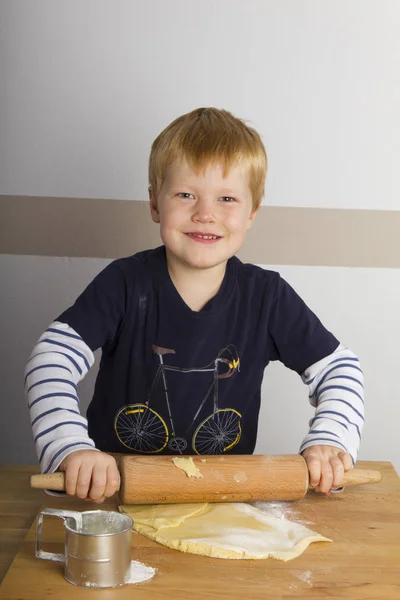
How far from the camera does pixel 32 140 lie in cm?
201

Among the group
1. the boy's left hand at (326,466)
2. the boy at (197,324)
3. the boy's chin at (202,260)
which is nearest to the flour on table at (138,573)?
the boy's left hand at (326,466)

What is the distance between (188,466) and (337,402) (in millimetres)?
345

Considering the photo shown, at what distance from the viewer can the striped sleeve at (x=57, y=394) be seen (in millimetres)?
1084

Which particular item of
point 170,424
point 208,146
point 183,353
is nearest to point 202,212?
point 208,146

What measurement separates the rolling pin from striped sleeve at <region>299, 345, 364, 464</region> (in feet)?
0.40

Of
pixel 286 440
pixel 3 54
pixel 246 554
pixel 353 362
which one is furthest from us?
pixel 286 440

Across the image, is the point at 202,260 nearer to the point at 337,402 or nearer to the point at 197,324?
the point at 197,324

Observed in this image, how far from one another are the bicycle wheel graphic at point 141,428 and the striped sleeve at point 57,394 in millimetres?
165

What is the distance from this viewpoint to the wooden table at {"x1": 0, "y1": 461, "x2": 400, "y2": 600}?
2.80 feet

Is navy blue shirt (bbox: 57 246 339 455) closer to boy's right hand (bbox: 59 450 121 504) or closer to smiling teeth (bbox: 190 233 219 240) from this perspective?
smiling teeth (bbox: 190 233 219 240)

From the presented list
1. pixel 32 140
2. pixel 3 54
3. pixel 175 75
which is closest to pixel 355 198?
pixel 175 75

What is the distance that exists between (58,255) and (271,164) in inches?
24.6

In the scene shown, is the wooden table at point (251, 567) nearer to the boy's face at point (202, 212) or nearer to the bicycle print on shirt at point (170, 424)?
the bicycle print on shirt at point (170, 424)

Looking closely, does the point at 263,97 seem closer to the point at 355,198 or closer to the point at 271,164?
the point at 271,164
